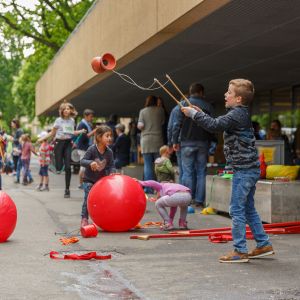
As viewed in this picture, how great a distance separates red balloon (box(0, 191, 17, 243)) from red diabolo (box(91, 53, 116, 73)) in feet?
6.15

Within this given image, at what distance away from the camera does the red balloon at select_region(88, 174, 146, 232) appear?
8.59 meters

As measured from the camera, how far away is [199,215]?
35.9 feet

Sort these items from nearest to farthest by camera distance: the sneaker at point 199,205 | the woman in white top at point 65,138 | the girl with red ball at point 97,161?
the girl with red ball at point 97,161 → the sneaker at point 199,205 → the woman in white top at point 65,138

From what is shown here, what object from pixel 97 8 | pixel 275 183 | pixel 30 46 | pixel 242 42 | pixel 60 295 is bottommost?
pixel 60 295

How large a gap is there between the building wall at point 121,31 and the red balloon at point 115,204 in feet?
8.17

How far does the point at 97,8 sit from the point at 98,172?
8.37 meters

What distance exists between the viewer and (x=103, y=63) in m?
Result: 8.62

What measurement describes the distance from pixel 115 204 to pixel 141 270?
Answer: 2383mm

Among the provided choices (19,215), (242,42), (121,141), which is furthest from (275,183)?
(121,141)

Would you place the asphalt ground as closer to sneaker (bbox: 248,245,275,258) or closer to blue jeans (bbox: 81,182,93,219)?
sneaker (bbox: 248,245,275,258)

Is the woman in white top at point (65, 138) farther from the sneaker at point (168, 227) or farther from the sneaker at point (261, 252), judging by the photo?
the sneaker at point (261, 252)

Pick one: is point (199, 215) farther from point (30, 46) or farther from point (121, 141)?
point (30, 46)

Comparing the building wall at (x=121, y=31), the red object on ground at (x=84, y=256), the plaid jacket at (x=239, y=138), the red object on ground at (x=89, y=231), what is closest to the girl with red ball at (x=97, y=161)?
the red object on ground at (x=89, y=231)

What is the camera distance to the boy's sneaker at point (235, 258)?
664cm
